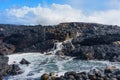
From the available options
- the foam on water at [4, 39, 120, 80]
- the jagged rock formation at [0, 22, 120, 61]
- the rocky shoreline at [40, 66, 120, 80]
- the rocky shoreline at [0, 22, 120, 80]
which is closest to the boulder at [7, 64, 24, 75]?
the foam on water at [4, 39, 120, 80]

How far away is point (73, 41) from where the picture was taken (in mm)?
72625

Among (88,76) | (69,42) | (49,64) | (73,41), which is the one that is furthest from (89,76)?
(73,41)

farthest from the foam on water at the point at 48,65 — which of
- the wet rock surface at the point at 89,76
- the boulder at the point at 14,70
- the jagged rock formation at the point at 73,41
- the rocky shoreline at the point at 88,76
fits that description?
the wet rock surface at the point at 89,76

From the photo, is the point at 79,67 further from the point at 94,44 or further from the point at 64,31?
the point at 64,31

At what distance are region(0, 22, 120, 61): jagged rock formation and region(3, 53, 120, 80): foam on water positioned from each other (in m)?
3.28

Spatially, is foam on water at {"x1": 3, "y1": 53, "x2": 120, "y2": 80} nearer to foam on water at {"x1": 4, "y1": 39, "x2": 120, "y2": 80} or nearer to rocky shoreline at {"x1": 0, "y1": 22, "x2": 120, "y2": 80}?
foam on water at {"x1": 4, "y1": 39, "x2": 120, "y2": 80}

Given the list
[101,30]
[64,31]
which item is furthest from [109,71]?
[101,30]

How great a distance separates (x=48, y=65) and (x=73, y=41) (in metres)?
15.2

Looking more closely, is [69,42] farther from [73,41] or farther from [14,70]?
[14,70]

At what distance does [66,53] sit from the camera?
2680 inches

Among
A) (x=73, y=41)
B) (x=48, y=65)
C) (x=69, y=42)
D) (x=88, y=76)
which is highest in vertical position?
(x=73, y=41)

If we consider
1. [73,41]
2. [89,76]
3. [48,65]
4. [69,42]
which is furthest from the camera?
[73,41]

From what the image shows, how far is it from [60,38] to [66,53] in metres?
7.53

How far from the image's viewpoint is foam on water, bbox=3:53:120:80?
170 feet
